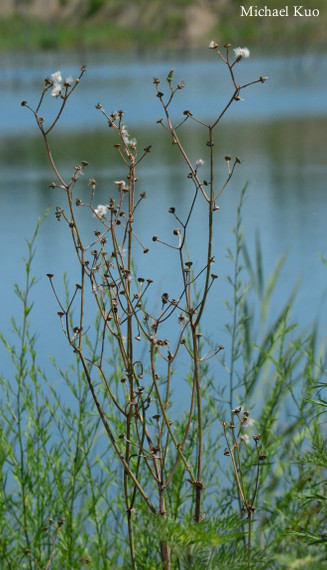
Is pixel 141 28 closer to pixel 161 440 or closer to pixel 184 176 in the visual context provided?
pixel 184 176

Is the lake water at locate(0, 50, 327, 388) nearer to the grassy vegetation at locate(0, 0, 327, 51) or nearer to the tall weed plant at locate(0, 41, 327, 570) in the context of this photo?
the tall weed plant at locate(0, 41, 327, 570)

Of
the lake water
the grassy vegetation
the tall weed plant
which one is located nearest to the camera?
the tall weed plant

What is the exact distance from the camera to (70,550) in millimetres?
1494

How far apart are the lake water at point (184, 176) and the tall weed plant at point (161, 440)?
0.92ft

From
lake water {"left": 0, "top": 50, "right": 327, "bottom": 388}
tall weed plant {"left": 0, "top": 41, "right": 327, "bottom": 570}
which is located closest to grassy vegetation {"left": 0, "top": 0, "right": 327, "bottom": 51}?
lake water {"left": 0, "top": 50, "right": 327, "bottom": 388}

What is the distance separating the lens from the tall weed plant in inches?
43.9

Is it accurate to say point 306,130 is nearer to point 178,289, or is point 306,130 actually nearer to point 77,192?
point 77,192

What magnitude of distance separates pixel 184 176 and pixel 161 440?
390 centimetres

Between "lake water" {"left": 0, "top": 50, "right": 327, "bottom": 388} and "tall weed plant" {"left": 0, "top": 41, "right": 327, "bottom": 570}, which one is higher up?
"lake water" {"left": 0, "top": 50, "right": 327, "bottom": 388}

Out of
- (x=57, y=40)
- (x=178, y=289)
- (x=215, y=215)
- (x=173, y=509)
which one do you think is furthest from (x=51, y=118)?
(x=57, y=40)

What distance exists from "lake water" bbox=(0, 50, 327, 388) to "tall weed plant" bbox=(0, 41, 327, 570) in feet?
0.92

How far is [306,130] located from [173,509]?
535 cm

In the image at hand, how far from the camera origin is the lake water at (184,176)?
10.3 ft

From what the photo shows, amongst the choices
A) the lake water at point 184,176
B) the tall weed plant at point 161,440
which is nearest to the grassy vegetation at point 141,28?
the lake water at point 184,176
